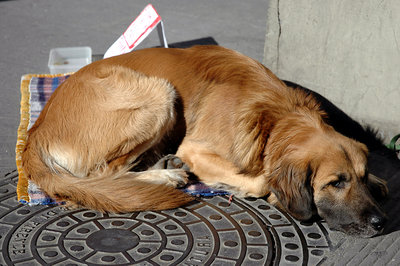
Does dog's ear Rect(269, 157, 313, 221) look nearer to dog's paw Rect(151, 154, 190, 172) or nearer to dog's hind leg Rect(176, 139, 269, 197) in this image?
dog's hind leg Rect(176, 139, 269, 197)

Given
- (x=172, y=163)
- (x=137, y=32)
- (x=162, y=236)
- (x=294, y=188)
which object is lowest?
(x=162, y=236)

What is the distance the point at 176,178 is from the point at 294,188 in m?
0.97

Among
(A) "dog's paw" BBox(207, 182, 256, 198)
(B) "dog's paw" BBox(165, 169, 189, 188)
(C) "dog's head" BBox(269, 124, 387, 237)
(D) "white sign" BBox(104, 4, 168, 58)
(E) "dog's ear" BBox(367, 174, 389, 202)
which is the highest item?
(D) "white sign" BBox(104, 4, 168, 58)

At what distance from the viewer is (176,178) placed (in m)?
3.91

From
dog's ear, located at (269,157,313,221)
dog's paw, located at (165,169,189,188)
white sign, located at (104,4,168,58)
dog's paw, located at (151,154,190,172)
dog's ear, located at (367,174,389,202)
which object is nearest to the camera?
dog's ear, located at (269,157,313,221)

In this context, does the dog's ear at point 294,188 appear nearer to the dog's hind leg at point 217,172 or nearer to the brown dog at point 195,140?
the brown dog at point 195,140

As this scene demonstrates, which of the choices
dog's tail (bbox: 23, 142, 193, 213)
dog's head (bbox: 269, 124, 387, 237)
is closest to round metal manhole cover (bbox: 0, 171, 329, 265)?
dog's tail (bbox: 23, 142, 193, 213)

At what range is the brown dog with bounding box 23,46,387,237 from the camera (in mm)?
3328

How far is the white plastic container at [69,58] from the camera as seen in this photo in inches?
222

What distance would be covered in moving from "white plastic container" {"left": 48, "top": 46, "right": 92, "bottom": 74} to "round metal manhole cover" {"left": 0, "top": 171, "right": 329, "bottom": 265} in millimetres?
2241

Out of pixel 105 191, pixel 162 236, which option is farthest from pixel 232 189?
pixel 105 191

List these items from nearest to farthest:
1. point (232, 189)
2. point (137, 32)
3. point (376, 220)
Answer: point (376, 220)
point (232, 189)
point (137, 32)

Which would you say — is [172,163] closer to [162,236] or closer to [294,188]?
[162,236]

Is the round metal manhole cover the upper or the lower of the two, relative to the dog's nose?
lower
